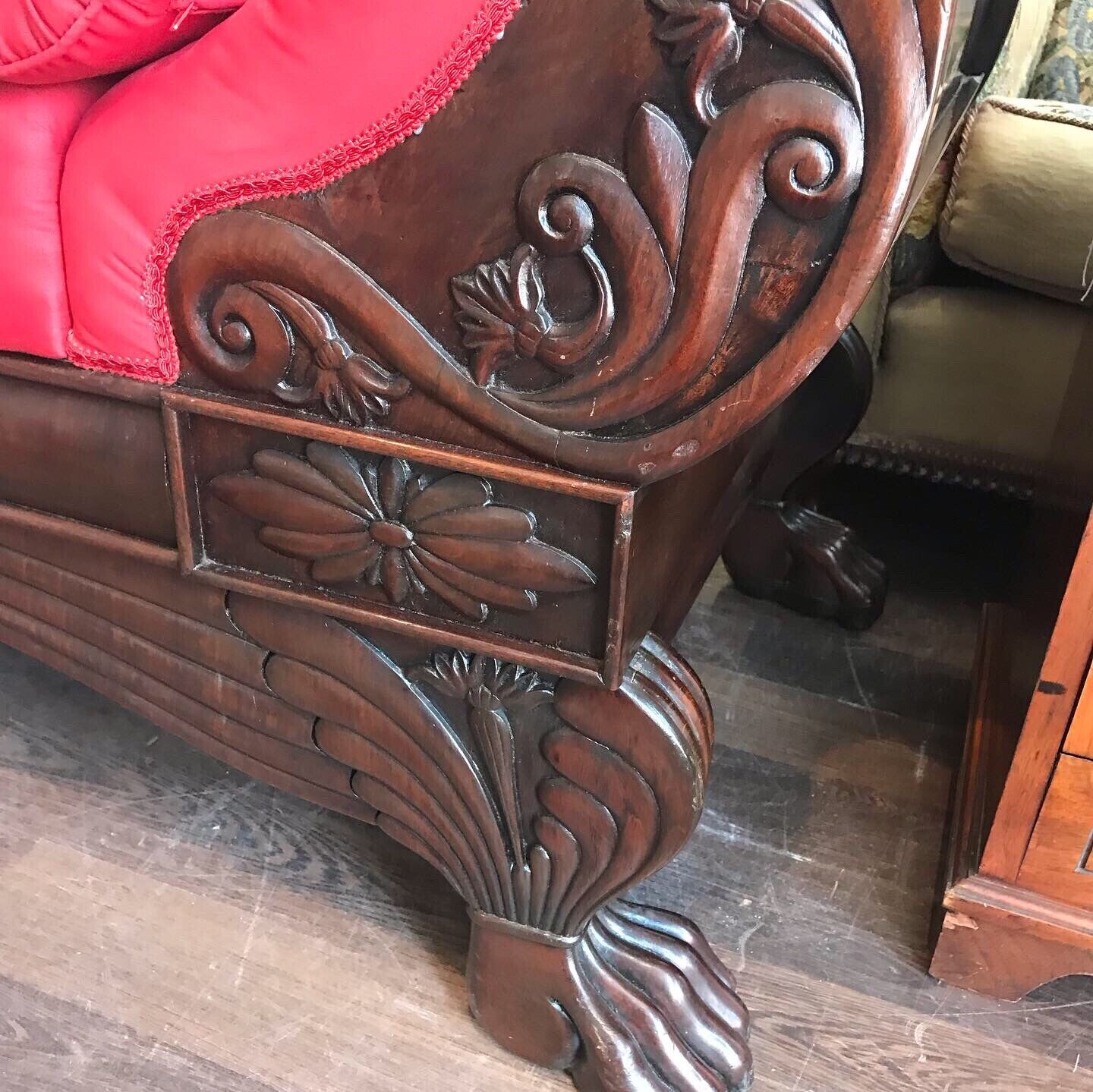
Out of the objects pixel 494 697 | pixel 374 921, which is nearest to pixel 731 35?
pixel 494 697

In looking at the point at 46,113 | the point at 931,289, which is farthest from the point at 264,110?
the point at 931,289

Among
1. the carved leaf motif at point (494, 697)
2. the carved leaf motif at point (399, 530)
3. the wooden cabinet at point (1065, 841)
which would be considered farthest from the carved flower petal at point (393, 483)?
the wooden cabinet at point (1065, 841)

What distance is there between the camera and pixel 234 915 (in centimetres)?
84

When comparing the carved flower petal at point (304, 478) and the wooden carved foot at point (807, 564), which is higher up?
the carved flower petal at point (304, 478)

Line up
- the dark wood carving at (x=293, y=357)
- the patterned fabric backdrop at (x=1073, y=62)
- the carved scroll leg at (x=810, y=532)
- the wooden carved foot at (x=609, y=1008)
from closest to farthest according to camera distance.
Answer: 1. the dark wood carving at (x=293, y=357)
2. the wooden carved foot at (x=609, y=1008)
3. the carved scroll leg at (x=810, y=532)
4. the patterned fabric backdrop at (x=1073, y=62)

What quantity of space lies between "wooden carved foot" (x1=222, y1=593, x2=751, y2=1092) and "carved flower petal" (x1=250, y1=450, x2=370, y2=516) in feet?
0.33

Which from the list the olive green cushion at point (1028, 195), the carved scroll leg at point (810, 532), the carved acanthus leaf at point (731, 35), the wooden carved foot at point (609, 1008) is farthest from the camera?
the carved scroll leg at point (810, 532)

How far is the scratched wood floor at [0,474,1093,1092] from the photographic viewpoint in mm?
739

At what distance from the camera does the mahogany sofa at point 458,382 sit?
46cm

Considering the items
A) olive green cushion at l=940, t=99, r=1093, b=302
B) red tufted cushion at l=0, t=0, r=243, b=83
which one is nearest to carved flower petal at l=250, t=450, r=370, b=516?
red tufted cushion at l=0, t=0, r=243, b=83

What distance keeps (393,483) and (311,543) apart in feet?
0.24

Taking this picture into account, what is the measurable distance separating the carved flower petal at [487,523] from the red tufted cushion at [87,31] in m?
0.29

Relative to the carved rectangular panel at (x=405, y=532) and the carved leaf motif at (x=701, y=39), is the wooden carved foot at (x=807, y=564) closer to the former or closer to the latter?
the carved rectangular panel at (x=405, y=532)

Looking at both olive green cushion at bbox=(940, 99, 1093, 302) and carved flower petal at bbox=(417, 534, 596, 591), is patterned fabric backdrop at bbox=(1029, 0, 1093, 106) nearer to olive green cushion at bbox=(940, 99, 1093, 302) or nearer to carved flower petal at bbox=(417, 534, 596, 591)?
olive green cushion at bbox=(940, 99, 1093, 302)
